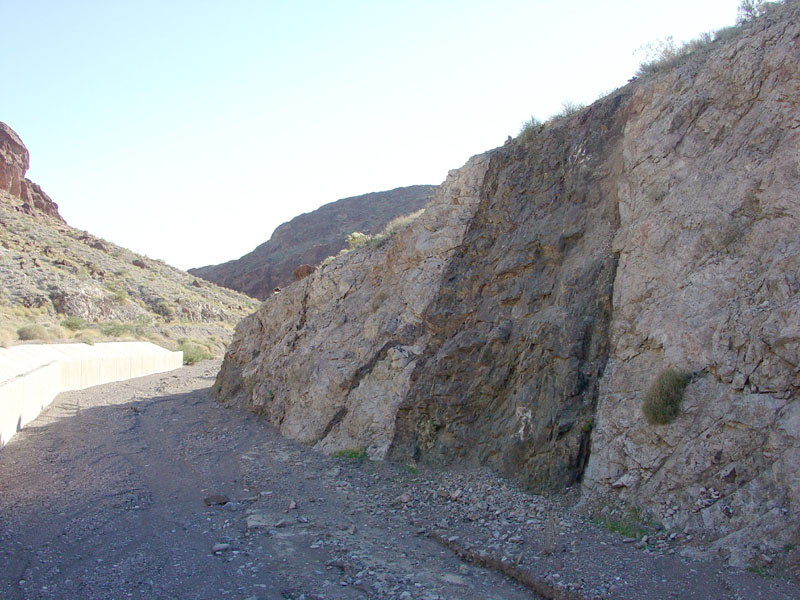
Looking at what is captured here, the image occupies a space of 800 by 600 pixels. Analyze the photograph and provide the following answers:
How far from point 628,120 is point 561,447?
5.47 meters

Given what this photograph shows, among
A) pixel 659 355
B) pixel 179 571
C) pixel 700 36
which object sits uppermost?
pixel 700 36

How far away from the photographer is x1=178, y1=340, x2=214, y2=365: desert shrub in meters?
37.2

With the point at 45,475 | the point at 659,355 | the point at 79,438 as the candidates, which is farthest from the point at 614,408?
the point at 79,438

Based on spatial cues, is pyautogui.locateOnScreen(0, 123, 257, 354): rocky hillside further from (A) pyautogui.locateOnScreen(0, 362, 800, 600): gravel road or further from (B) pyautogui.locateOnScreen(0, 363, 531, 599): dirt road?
(A) pyautogui.locateOnScreen(0, 362, 800, 600): gravel road

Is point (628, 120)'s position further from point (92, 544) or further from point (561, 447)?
point (92, 544)

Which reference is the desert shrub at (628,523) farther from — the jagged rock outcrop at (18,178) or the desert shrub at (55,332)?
the jagged rock outcrop at (18,178)

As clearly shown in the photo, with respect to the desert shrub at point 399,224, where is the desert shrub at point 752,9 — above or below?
above

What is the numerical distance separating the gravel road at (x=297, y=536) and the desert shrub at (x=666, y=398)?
1309 mm

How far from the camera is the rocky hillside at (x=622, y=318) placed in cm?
645

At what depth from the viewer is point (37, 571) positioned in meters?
6.25

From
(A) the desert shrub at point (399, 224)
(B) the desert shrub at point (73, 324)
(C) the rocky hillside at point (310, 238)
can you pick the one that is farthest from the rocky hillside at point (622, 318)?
(C) the rocky hillside at point (310, 238)

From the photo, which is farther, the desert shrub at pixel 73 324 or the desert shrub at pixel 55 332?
the desert shrub at pixel 73 324

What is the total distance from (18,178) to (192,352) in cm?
3962

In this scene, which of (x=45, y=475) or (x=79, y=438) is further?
(x=79, y=438)
